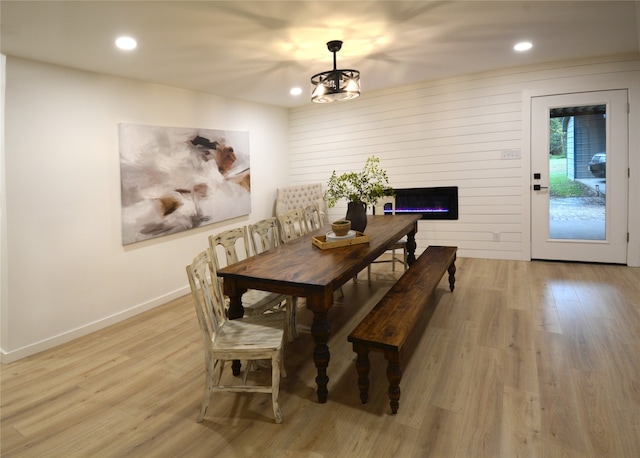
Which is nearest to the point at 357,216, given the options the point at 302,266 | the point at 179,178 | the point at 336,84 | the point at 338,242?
the point at 338,242

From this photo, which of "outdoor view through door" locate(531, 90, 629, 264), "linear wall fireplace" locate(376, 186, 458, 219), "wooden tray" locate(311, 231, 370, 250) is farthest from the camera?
"linear wall fireplace" locate(376, 186, 458, 219)

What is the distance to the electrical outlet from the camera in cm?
487

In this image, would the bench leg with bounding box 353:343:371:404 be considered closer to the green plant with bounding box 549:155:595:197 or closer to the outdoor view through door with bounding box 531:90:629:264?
the outdoor view through door with bounding box 531:90:629:264

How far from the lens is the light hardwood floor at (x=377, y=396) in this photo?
1.86 m

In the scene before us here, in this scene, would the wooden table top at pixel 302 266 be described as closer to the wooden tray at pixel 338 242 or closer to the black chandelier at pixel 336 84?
the wooden tray at pixel 338 242

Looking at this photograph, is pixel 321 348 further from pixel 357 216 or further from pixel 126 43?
pixel 126 43

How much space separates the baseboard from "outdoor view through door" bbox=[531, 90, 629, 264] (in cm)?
467

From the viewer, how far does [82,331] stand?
11.3 feet

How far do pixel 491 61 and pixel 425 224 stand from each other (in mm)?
2268

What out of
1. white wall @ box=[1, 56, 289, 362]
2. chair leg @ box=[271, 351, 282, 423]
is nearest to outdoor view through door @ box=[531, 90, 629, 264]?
chair leg @ box=[271, 351, 282, 423]

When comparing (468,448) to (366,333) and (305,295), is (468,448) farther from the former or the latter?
(305,295)

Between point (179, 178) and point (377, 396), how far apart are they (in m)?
3.26

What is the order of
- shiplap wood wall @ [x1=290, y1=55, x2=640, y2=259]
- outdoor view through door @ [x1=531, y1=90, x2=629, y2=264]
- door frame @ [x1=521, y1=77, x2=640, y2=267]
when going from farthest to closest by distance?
shiplap wood wall @ [x1=290, y1=55, x2=640, y2=259], outdoor view through door @ [x1=531, y1=90, x2=629, y2=264], door frame @ [x1=521, y1=77, x2=640, y2=267]

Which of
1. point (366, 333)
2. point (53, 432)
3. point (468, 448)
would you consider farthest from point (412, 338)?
point (53, 432)
